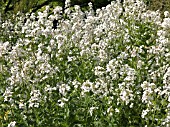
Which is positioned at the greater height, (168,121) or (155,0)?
(155,0)

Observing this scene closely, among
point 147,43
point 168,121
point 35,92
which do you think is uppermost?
point 147,43

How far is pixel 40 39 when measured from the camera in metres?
5.86

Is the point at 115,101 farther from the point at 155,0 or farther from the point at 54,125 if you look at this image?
the point at 155,0

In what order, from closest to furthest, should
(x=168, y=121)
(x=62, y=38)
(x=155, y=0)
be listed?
(x=168, y=121) → (x=62, y=38) → (x=155, y=0)

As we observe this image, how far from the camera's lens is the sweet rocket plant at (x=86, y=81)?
4.12 m

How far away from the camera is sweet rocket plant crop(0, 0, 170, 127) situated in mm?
4125

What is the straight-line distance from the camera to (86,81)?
4.19 meters

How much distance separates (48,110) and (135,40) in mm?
2020

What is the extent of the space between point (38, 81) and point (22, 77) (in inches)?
7.2

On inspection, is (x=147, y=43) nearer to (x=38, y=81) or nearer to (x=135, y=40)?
(x=135, y=40)

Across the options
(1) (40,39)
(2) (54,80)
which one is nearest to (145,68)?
(2) (54,80)

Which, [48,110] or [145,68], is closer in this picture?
[48,110]

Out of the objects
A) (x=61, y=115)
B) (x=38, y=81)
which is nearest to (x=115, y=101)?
(x=61, y=115)

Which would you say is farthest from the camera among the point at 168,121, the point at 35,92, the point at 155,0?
the point at 155,0
